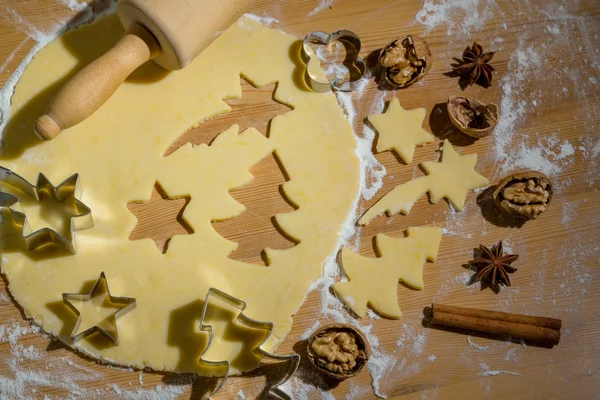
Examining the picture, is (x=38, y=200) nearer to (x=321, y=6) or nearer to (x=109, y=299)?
(x=109, y=299)

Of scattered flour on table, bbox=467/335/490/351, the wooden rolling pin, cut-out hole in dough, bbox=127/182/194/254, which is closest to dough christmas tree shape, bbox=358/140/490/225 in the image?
scattered flour on table, bbox=467/335/490/351

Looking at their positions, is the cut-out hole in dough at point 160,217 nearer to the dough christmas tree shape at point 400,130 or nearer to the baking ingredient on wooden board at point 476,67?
the dough christmas tree shape at point 400,130

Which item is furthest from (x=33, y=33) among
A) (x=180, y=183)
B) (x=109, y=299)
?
(x=109, y=299)

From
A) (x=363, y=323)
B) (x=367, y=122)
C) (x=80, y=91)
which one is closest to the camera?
(x=80, y=91)

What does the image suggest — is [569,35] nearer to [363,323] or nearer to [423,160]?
[423,160]

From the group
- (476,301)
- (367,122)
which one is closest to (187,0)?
(367,122)

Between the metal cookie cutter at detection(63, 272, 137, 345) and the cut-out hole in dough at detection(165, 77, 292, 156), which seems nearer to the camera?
the metal cookie cutter at detection(63, 272, 137, 345)

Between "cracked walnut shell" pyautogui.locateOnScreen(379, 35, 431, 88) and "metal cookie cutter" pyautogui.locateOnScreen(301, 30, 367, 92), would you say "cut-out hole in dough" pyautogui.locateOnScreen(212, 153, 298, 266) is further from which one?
"cracked walnut shell" pyautogui.locateOnScreen(379, 35, 431, 88)
